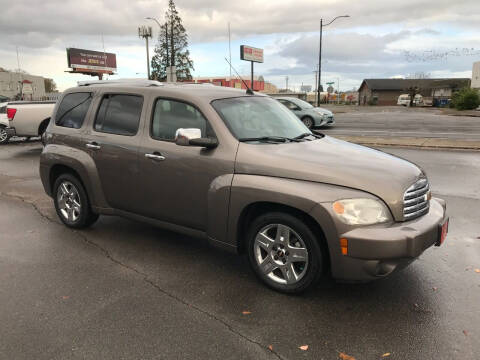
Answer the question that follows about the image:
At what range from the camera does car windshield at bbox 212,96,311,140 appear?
4052mm

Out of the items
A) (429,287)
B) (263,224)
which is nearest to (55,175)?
(263,224)

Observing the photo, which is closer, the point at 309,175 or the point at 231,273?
the point at 309,175

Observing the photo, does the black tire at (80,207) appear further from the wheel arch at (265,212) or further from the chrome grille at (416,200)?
the chrome grille at (416,200)

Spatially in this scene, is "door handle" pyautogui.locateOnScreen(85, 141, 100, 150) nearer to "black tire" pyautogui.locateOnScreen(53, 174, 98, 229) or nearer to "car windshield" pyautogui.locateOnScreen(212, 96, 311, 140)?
"black tire" pyautogui.locateOnScreen(53, 174, 98, 229)

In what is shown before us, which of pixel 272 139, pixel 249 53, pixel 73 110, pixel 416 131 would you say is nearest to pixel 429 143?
pixel 416 131

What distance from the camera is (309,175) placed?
3391 millimetres

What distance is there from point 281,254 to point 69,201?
318 centimetres

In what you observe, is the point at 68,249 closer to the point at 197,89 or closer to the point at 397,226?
the point at 197,89

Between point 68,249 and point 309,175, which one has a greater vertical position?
point 309,175

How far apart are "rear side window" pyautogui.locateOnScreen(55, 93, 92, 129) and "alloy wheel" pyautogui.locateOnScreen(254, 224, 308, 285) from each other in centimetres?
286

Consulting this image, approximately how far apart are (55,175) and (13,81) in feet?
330

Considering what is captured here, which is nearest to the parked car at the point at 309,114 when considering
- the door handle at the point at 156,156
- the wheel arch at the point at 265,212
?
the door handle at the point at 156,156

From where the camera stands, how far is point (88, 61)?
214ft

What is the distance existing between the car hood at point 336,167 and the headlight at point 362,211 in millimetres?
75
